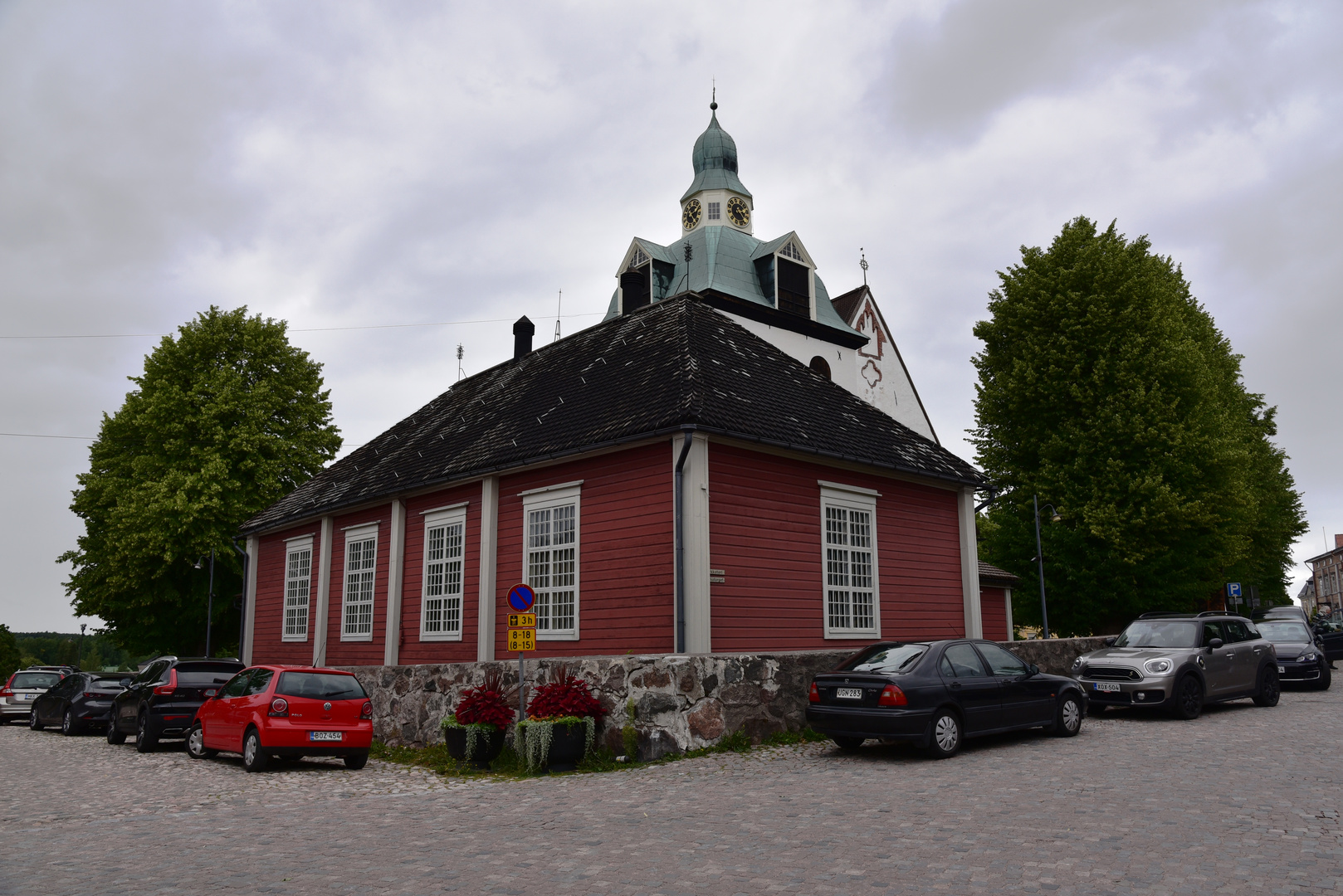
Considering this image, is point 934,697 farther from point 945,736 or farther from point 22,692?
point 22,692

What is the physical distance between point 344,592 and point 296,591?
3.23 m

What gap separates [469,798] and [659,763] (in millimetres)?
2481

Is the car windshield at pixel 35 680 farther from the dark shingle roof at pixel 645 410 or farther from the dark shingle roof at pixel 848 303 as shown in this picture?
the dark shingle roof at pixel 848 303

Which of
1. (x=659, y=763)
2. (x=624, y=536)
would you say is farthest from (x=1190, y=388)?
(x=659, y=763)

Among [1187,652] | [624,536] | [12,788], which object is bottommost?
[12,788]

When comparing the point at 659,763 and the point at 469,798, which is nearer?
the point at 469,798

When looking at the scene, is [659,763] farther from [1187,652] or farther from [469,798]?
[1187,652]

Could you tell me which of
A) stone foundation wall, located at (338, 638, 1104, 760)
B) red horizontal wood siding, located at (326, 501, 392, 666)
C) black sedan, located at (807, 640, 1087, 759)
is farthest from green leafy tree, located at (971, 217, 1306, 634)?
red horizontal wood siding, located at (326, 501, 392, 666)

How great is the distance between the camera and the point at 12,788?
11688 millimetres

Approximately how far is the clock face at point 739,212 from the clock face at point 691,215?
146 centimetres

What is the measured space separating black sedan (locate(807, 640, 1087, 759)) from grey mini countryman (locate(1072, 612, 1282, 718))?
259cm

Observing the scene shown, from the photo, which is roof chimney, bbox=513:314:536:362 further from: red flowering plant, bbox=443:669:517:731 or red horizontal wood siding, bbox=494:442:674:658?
red flowering plant, bbox=443:669:517:731

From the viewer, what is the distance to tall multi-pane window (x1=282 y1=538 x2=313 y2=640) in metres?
24.3

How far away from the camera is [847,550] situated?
17016mm
